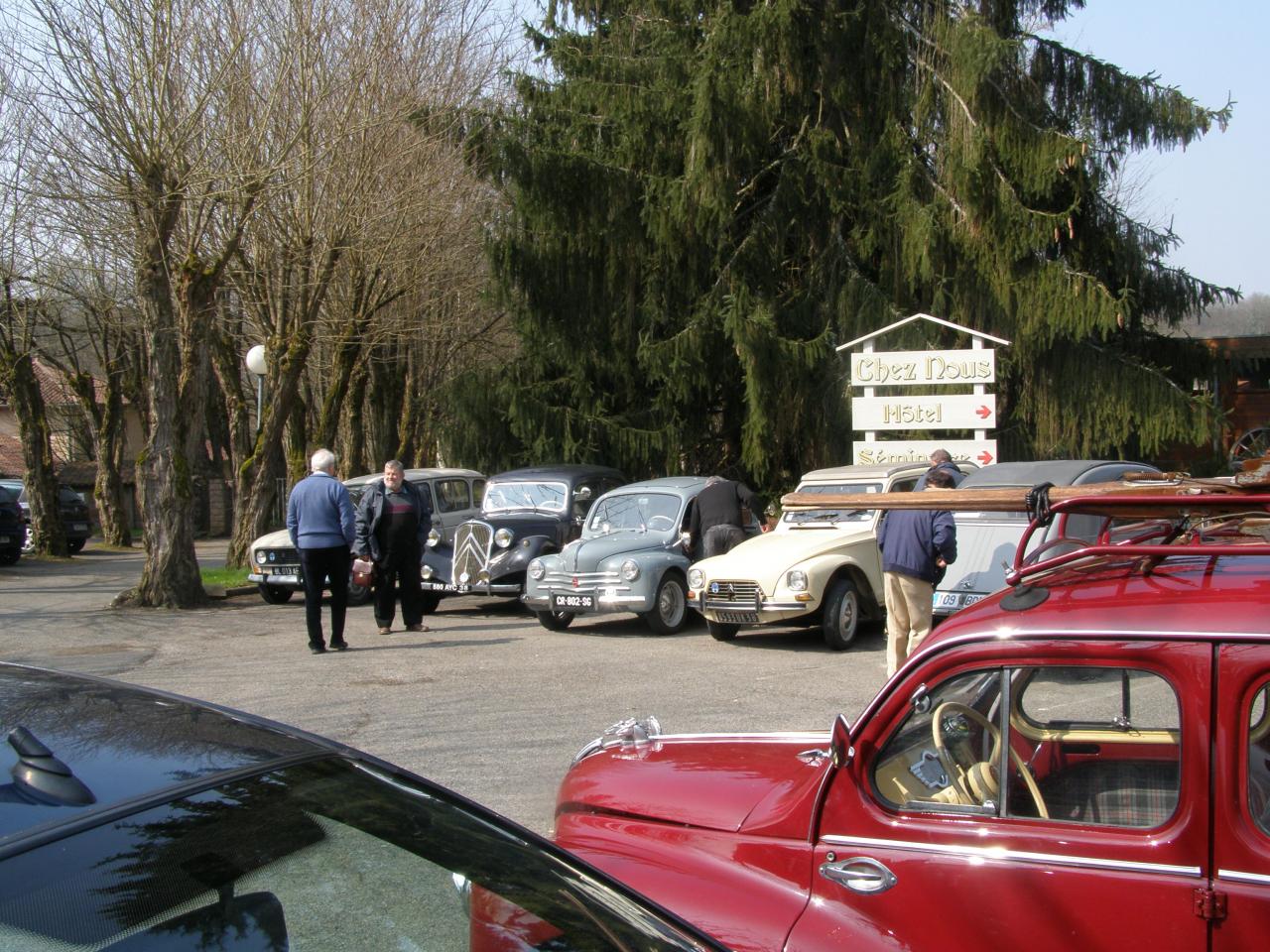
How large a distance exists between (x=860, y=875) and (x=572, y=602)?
35.8 feet

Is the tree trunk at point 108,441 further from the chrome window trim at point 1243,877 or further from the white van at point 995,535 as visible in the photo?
the chrome window trim at point 1243,877

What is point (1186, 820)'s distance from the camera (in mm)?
2723

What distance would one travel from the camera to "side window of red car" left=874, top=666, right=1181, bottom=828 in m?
2.94

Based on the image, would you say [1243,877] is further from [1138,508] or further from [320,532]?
[320,532]

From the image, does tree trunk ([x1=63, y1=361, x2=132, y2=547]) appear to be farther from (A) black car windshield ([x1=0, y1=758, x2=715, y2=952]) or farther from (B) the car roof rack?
(A) black car windshield ([x1=0, y1=758, x2=715, y2=952])

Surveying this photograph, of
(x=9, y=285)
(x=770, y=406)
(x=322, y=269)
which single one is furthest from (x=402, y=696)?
(x=9, y=285)

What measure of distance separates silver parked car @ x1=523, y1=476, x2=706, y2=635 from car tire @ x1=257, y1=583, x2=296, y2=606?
4939 mm

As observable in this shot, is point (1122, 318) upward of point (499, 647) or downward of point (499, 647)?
upward

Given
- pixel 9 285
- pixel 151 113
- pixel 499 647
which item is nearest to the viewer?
pixel 499 647

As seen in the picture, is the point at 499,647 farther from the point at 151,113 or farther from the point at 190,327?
the point at 151,113

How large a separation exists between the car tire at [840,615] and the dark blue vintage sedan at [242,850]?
1021 cm

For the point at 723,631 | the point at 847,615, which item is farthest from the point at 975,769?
the point at 723,631

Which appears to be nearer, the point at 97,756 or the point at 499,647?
the point at 97,756

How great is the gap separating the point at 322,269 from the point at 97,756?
19187 mm
